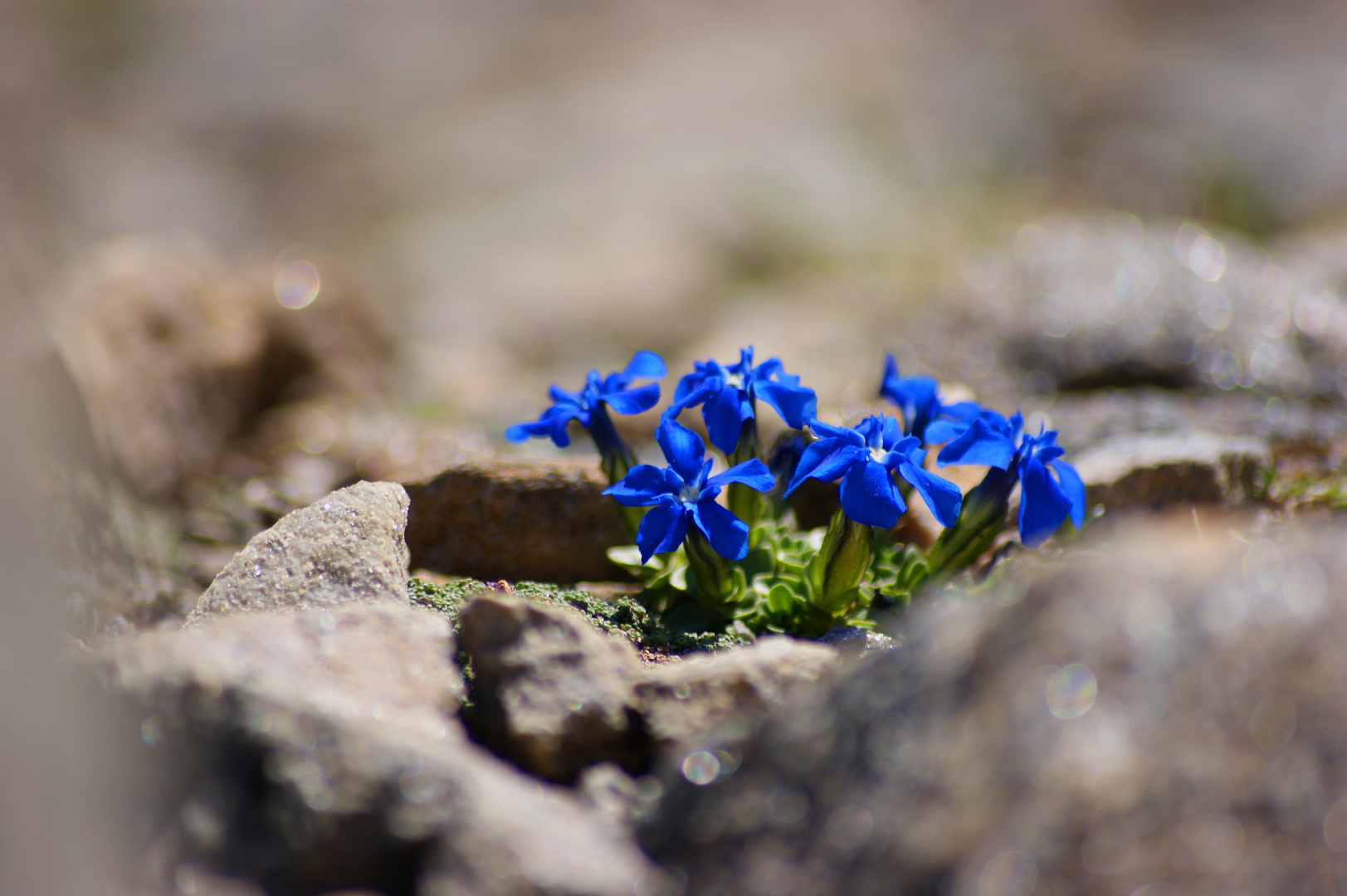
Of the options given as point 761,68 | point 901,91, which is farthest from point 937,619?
point 901,91

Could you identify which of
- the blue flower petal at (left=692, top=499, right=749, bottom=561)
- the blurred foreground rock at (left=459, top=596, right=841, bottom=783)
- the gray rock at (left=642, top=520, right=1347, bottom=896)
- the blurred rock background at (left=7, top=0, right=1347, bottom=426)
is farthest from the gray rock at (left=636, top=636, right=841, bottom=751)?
the blurred rock background at (left=7, top=0, right=1347, bottom=426)

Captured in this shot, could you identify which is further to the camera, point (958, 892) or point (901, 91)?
point (901, 91)

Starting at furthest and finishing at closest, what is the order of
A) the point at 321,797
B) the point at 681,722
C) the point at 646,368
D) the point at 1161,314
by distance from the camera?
the point at 1161,314 → the point at 646,368 → the point at 681,722 → the point at 321,797

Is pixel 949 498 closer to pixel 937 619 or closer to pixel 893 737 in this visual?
pixel 937 619

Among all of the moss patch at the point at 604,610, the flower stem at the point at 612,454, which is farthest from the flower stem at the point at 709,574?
the flower stem at the point at 612,454

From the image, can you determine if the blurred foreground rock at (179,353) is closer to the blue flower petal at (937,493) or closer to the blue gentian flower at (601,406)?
the blue gentian flower at (601,406)

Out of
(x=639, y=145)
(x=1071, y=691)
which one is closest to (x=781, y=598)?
(x=1071, y=691)

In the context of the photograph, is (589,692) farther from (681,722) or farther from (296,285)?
(296,285)
